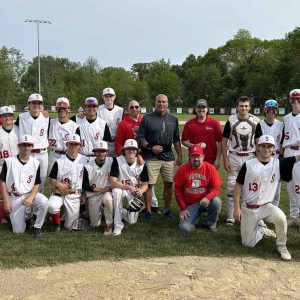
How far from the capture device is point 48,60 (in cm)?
8262

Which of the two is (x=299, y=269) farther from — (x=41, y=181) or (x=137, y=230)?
(x=41, y=181)

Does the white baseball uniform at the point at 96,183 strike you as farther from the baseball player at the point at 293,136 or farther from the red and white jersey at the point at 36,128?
the baseball player at the point at 293,136

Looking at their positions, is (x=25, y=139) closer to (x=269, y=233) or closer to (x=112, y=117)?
(x=112, y=117)

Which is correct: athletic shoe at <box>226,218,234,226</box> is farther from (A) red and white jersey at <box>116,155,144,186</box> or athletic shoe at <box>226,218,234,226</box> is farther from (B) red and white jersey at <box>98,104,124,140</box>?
(B) red and white jersey at <box>98,104,124,140</box>

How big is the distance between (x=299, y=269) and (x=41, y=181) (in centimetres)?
413

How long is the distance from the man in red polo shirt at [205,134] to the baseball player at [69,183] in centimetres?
186

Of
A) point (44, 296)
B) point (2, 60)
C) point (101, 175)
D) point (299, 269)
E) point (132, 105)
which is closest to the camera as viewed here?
point (44, 296)

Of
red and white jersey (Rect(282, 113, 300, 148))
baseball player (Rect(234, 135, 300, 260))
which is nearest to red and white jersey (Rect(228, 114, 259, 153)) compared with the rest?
red and white jersey (Rect(282, 113, 300, 148))

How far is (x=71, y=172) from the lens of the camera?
6637mm

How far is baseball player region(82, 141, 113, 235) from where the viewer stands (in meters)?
6.71

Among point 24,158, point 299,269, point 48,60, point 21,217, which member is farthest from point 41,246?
point 48,60

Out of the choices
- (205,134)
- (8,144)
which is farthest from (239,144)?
(8,144)

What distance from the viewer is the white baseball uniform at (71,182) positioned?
6566 mm

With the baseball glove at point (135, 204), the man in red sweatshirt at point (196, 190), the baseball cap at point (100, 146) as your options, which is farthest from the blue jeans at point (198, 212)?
the baseball cap at point (100, 146)
